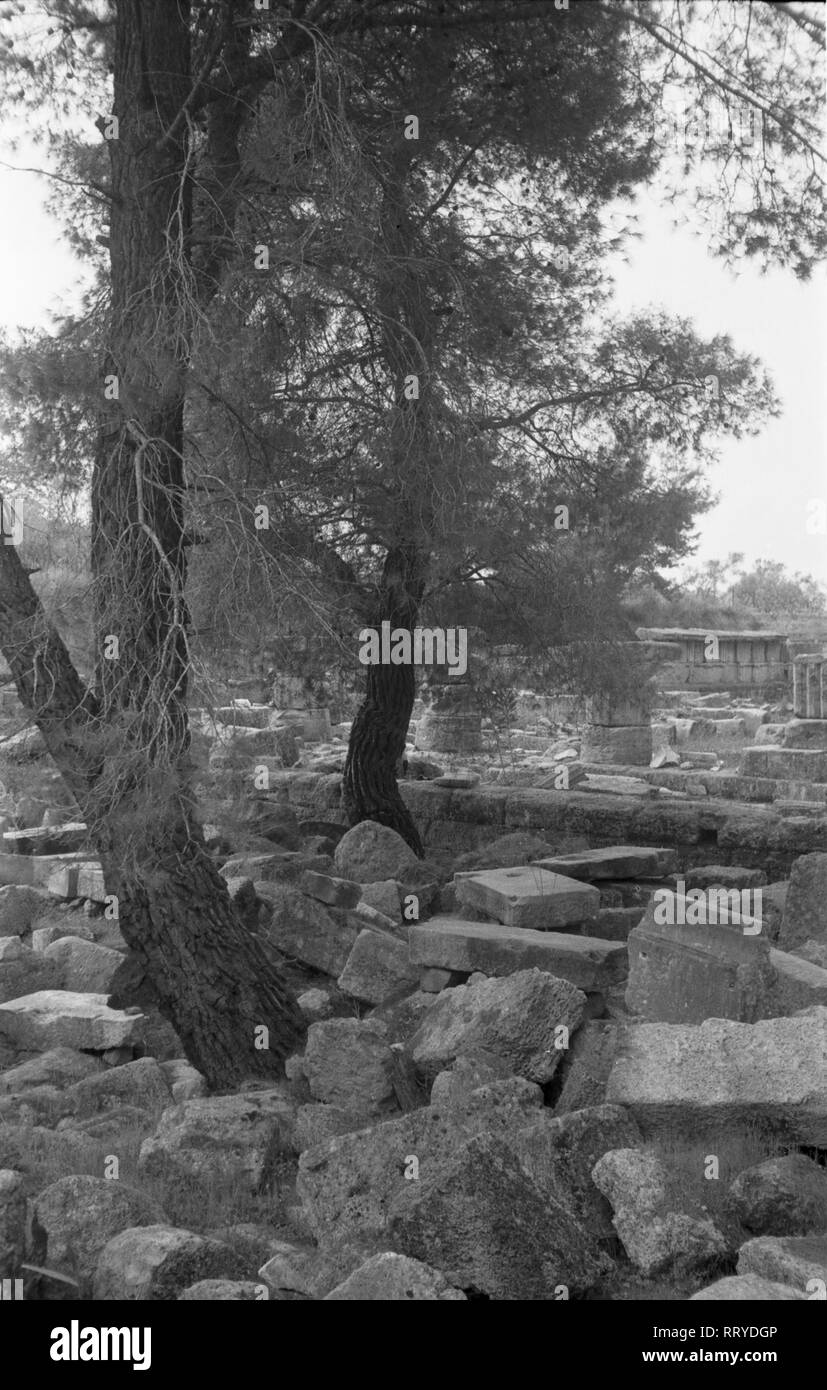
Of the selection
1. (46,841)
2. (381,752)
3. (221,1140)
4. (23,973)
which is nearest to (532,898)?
(221,1140)

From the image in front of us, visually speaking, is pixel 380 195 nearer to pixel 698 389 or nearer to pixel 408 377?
pixel 408 377

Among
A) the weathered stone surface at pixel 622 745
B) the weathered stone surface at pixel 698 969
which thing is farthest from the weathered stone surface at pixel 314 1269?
the weathered stone surface at pixel 622 745

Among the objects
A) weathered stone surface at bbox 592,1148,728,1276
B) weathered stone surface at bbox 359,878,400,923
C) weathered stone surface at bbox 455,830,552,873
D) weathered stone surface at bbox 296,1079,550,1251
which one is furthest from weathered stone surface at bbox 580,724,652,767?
weathered stone surface at bbox 592,1148,728,1276

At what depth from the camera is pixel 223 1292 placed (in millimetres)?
3854

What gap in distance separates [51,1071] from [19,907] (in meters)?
3.00

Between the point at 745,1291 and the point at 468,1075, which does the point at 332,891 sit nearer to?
the point at 468,1075

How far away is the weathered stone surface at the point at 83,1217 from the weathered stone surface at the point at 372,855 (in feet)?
16.0

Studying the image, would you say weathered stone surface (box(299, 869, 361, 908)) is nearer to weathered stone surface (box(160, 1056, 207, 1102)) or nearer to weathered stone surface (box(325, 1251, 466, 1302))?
weathered stone surface (box(160, 1056, 207, 1102))

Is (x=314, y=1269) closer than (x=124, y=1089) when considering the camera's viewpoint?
Yes

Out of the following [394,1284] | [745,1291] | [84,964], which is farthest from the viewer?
[84,964]

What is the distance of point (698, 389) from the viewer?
1009 cm

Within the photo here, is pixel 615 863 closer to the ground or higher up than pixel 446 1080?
higher up

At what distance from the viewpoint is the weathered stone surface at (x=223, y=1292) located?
3.84 metres
